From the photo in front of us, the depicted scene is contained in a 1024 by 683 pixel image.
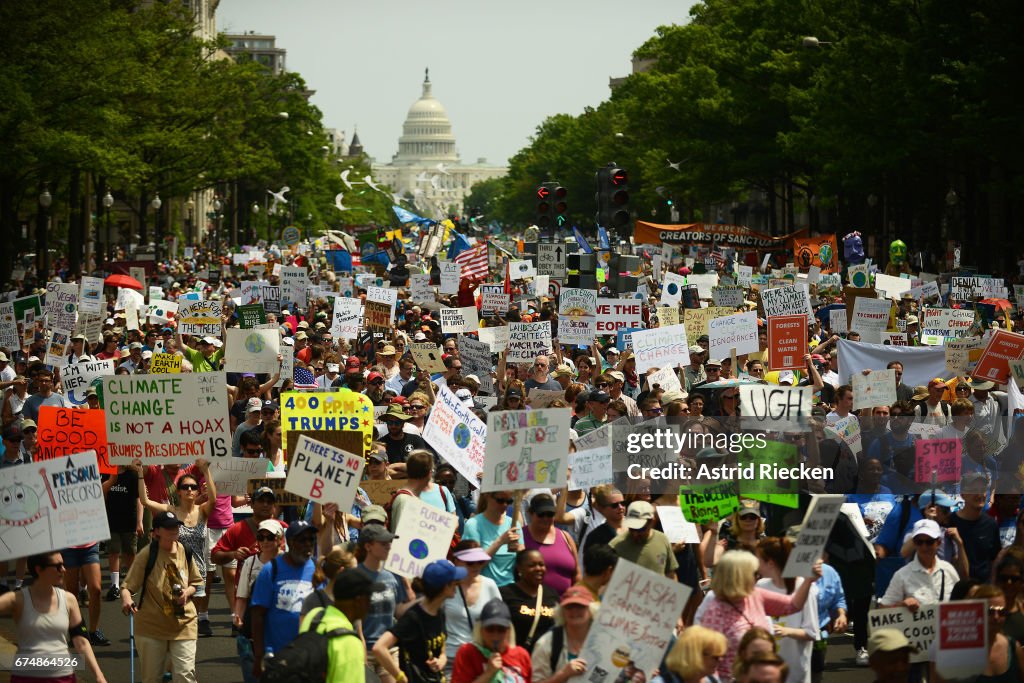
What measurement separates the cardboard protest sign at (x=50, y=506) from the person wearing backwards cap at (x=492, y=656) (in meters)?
2.72

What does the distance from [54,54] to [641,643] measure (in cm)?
3740

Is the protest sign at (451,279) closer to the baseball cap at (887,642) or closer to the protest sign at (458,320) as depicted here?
the protest sign at (458,320)

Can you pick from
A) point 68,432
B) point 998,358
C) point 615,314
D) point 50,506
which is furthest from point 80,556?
point 615,314

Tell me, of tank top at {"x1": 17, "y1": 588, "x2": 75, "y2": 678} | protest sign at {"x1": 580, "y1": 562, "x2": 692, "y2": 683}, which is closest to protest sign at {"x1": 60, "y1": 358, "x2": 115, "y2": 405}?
tank top at {"x1": 17, "y1": 588, "x2": 75, "y2": 678}

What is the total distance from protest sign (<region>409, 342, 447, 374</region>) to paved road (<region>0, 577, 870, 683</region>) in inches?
237

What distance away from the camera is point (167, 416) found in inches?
469

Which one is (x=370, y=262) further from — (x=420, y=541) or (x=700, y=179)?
(x=420, y=541)

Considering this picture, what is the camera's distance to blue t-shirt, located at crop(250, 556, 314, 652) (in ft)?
29.6

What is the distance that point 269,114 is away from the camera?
87.6m

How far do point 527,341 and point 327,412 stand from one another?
8305mm

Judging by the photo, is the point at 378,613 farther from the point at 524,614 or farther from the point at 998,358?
the point at 998,358

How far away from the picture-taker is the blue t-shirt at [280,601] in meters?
9.02

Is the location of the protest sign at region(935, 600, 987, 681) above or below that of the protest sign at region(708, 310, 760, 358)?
below

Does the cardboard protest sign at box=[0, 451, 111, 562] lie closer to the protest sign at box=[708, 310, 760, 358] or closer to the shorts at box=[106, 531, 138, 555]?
the shorts at box=[106, 531, 138, 555]
